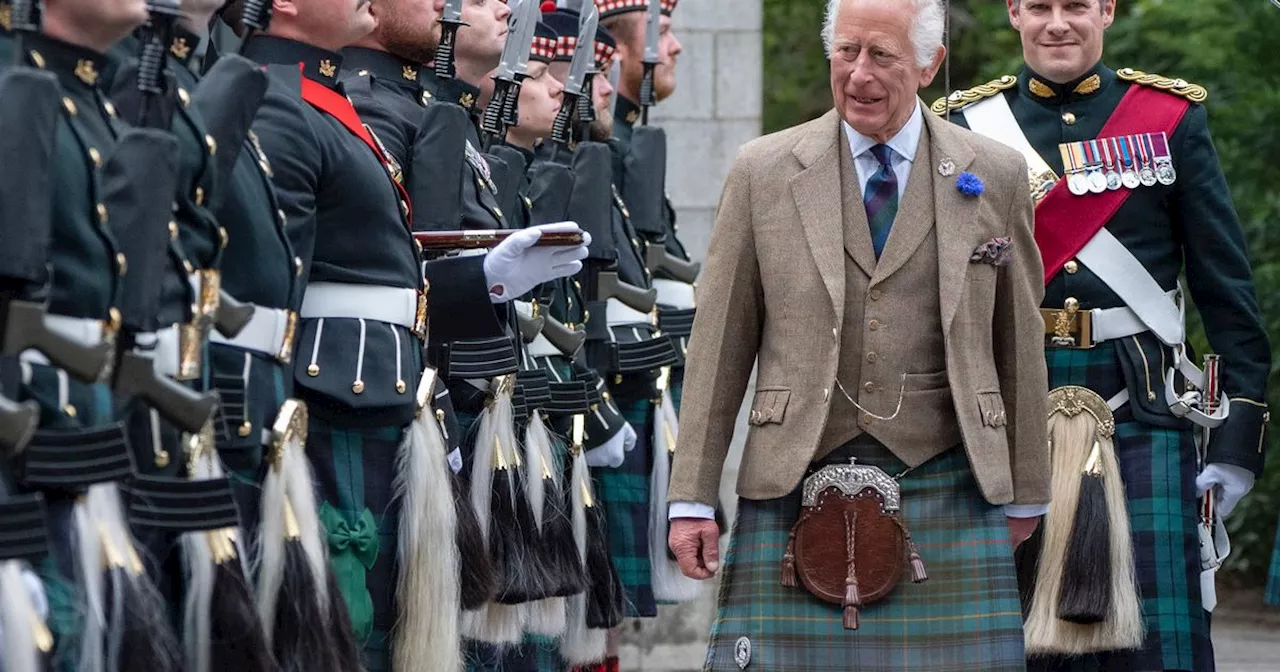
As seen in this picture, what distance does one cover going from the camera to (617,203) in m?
8.78

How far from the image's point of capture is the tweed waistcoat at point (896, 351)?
5141 mm

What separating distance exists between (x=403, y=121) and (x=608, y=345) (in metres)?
2.29

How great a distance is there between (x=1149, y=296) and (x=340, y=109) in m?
2.27

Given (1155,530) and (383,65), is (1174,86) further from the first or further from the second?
(383,65)

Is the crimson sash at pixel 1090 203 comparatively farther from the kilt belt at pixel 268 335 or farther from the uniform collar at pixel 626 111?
the uniform collar at pixel 626 111

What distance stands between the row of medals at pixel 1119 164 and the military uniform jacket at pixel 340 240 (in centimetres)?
202

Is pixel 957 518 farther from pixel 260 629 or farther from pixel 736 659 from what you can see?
pixel 260 629

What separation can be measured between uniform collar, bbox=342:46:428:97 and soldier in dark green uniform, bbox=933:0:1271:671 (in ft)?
4.48

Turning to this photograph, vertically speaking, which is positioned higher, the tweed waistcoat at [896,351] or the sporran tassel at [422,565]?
the tweed waistcoat at [896,351]

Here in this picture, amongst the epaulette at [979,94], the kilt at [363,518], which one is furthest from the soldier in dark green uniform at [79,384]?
the epaulette at [979,94]

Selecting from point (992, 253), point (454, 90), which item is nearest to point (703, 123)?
point (454, 90)

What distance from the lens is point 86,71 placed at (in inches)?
168

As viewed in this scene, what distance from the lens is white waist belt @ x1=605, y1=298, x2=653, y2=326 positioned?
333 inches

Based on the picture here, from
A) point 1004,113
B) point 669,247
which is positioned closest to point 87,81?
point 1004,113
